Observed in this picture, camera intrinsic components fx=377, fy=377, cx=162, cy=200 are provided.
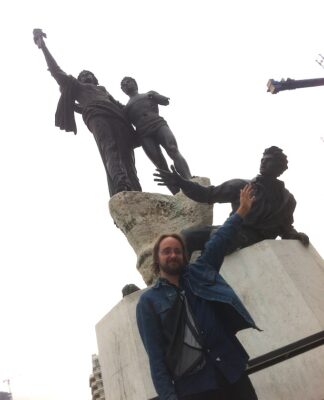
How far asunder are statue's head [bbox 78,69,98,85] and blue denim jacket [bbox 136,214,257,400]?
4.60m

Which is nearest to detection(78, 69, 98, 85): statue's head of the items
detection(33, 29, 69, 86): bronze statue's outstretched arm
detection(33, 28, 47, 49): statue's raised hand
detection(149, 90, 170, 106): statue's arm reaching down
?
detection(33, 29, 69, 86): bronze statue's outstretched arm

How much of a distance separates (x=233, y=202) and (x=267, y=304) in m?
0.99

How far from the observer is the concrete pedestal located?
2.28 meters

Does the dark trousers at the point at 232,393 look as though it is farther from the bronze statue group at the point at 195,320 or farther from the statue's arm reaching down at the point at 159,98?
the statue's arm reaching down at the point at 159,98

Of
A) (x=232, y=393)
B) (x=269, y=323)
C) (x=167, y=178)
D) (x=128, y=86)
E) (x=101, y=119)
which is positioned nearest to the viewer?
(x=232, y=393)

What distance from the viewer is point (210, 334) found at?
1.44 m

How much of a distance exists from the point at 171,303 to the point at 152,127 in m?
3.73

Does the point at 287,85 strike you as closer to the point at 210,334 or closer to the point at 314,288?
the point at 314,288

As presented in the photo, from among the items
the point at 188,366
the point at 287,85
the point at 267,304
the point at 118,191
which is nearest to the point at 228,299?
the point at 188,366

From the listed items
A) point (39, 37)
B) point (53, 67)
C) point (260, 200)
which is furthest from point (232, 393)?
point (39, 37)

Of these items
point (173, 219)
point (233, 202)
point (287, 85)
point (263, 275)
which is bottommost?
point (263, 275)

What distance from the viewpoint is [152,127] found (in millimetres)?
5000

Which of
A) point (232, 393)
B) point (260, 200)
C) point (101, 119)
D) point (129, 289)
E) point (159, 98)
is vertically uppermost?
point (159, 98)

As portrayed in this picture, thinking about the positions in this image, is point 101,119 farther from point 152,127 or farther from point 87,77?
point 87,77
